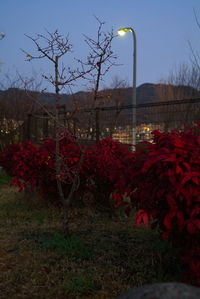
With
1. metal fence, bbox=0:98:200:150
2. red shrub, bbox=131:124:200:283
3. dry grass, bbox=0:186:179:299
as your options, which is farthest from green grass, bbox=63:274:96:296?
metal fence, bbox=0:98:200:150

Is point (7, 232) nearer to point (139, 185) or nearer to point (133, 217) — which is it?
point (133, 217)

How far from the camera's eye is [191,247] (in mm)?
2432

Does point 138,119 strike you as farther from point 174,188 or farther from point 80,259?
point 174,188

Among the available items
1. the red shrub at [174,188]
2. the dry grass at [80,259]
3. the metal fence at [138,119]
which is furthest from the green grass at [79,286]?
the metal fence at [138,119]

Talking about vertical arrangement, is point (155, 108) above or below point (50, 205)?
above

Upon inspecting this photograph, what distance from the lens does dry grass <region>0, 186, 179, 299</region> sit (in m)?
2.76

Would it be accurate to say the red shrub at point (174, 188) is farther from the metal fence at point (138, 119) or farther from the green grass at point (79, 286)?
the metal fence at point (138, 119)

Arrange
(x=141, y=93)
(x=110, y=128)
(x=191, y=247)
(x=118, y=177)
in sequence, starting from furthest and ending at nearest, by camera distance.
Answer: (x=141, y=93)
(x=110, y=128)
(x=118, y=177)
(x=191, y=247)

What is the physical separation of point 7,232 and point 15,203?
6.24 feet

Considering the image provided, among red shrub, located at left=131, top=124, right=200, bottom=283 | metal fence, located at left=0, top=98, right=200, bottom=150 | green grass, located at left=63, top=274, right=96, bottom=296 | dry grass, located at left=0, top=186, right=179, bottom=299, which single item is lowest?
dry grass, located at left=0, top=186, right=179, bottom=299

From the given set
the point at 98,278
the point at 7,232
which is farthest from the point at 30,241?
the point at 98,278

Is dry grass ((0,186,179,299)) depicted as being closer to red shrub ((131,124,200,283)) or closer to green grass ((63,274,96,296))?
green grass ((63,274,96,296))

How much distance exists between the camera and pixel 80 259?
330cm

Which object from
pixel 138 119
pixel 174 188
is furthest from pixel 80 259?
pixel 138 119
